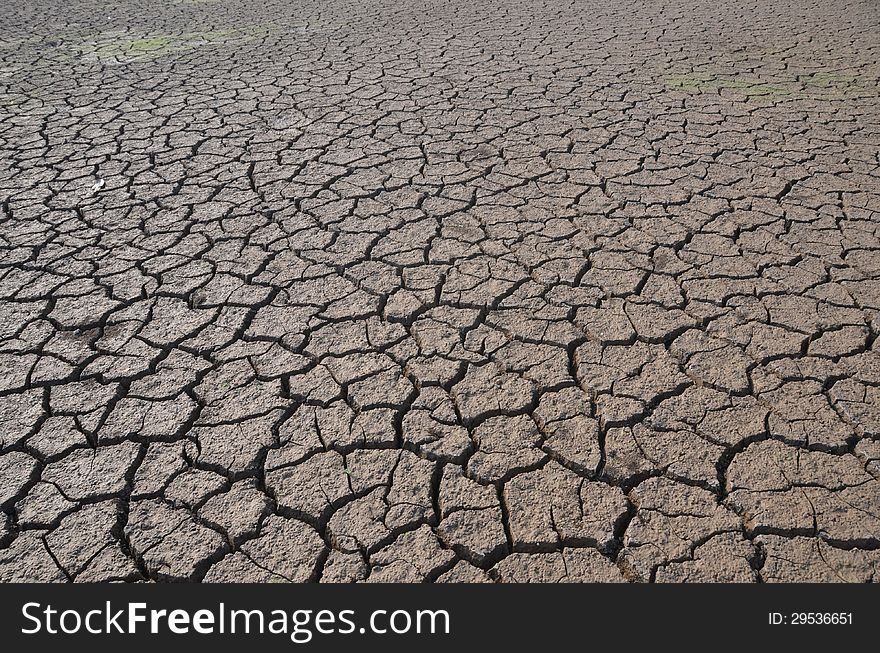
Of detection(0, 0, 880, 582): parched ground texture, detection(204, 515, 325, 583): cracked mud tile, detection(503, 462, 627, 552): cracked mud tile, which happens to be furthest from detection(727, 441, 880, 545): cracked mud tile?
detection(204, 515, 325, 583): cracked mud tile

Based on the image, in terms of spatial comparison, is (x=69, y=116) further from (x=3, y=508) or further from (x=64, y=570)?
(x=64, y=570)

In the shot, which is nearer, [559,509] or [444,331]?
[559,509]

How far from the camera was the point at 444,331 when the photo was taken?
293cm

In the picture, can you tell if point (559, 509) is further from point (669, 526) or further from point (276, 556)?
point (276, 556)

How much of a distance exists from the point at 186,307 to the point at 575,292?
5.77ft

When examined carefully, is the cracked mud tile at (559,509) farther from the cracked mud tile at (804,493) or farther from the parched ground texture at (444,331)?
the cracked mud tile at (804,493)

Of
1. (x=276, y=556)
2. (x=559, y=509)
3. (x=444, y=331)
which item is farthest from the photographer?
(x=444, y=331)

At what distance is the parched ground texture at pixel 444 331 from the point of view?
2.09 m

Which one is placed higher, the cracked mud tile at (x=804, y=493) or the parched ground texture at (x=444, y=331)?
the parched ground texture at (x=444, y=331)

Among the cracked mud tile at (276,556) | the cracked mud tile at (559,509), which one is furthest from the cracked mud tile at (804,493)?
the cracked mud tile at (276,556)

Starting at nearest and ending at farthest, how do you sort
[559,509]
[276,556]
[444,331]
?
[276,556]
[559,509]
[444,331]

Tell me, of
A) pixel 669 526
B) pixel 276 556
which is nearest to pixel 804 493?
pixel 669 526

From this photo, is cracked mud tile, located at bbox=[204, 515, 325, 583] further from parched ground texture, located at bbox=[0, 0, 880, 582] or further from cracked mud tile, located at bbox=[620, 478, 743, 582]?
cracked mud tile, located at bbox=[620, 478, 743, 582]

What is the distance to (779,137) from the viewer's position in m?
4.69
